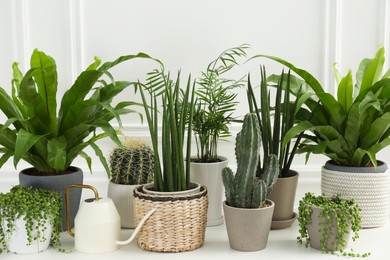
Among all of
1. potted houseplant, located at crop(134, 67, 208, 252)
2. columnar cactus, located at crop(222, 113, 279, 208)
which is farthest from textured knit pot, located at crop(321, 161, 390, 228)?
potted houseplant, located at crop(134, 67, 208, 252)

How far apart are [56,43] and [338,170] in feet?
3.55

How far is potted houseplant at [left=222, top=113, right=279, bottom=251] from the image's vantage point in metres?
1.35

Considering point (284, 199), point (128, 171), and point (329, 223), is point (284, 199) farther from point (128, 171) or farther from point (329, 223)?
point (128, 171)

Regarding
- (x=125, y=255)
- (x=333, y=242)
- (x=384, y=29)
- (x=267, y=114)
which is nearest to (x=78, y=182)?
(x=125, y=255)

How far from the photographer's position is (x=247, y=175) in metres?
1.37

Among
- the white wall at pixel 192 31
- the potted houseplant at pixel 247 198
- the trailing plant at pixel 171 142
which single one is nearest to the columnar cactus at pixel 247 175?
the potted houseplant at pixel 247 198

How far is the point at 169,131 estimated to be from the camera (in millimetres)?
1399

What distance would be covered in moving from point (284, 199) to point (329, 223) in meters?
0.22

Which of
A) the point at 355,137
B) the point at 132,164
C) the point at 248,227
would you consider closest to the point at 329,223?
the point at 248,227

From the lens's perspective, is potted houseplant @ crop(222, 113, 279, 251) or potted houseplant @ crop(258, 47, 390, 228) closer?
potted houseplant @ crop(222, 113, 279, 251)

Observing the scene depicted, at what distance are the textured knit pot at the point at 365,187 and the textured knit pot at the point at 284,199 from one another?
101 millimetres

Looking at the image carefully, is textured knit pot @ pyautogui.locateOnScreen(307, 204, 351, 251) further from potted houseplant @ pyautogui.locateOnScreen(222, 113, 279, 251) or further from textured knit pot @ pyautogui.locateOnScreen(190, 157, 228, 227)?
textured knit pot @ pyautogui.locateOnScreen(190, 157, 228, 227)

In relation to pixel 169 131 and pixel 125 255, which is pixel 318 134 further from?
pixel 125 255

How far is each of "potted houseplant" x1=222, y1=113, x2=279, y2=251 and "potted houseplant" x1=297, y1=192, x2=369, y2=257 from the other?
0.10 meters
